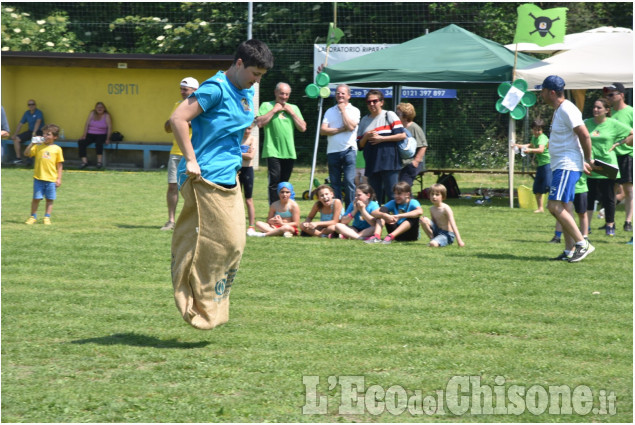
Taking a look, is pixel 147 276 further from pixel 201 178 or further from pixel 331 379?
pixel 331 379

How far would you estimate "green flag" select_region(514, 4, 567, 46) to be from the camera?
15758 millimetres

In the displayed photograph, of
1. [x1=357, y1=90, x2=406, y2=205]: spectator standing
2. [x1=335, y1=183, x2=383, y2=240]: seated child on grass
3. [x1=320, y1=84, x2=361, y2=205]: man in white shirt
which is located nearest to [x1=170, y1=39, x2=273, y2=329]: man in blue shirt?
[x1=335, y1=183, x2=383, y2=240]: seated child on grass

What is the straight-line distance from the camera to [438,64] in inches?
623

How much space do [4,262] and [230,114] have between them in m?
4.33

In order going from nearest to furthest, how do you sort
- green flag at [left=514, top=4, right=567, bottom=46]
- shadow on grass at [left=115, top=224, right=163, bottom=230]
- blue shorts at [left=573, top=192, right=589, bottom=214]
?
blue shorts at [left=573, top=192, right=589, bottom=214], shadow on grass at [left=115, top=224, right=163, bottom=230], green flag at [left=514, top=4, right=567, bottom=46]

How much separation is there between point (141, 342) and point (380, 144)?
649cm

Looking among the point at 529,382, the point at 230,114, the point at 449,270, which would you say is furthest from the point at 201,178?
the point at 449,270

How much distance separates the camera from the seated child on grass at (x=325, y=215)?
11.4 m

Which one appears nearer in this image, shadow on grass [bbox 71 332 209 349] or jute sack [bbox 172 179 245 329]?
jute sack [bbox 172 179 245 329]

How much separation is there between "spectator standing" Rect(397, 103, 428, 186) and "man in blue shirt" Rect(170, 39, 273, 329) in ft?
21.9

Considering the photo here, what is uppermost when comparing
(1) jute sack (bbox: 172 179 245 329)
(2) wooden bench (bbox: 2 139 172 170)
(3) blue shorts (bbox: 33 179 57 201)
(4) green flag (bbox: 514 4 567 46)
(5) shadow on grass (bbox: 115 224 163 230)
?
(4) green flag (bbox: 514 4 567 46)

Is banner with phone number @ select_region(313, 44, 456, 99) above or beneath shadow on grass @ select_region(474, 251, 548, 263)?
above

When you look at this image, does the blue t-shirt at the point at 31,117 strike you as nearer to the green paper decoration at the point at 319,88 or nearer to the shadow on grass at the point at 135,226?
the green paper decoration at the point at 319,88

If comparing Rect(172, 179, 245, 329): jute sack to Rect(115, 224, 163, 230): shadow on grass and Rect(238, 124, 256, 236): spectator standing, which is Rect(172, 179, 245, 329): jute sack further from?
Rect(115, 224, 163, 230): shadow on grass
